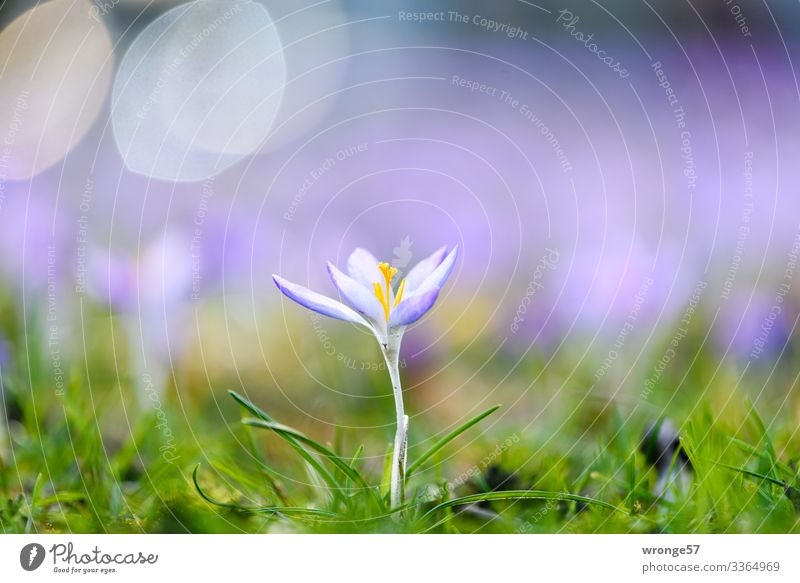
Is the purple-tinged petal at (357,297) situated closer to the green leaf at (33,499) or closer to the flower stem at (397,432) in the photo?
the flower stem at (397,432)

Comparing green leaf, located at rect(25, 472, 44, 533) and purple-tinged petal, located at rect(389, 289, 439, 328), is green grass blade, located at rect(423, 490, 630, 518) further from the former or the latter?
green leaf, located at rect(25, 472, 44, 533)

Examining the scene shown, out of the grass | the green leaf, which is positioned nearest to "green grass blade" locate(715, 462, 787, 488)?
the grass

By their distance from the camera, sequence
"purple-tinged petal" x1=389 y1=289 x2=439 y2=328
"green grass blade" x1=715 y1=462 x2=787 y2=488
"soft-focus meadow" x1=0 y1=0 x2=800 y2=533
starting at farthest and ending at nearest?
"soft-focus meadow" x1=0 y1=0 x2=800 y2=533
"green grass blade" x1=715 y1=462 x2=787 y2=488
"purple-tinged petal" x1=389 y1=289 x2=439 y2=328

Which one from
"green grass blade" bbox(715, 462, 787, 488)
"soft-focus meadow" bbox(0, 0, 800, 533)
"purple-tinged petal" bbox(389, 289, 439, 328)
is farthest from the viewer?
"soft-focus meadow" bbox(0, 0, 800, 533)

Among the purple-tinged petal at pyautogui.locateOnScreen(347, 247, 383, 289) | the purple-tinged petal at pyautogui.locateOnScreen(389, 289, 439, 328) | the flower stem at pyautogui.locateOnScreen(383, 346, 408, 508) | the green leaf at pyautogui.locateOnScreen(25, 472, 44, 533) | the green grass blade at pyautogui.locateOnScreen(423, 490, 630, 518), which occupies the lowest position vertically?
the green leaf at pyautogui.locateOnScreen(25, 472, 44, 533)

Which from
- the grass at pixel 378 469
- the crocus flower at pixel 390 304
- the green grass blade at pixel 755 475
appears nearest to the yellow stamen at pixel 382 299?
the crocus flower at pixel 390 304

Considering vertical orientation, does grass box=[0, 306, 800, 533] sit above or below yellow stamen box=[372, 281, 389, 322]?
below

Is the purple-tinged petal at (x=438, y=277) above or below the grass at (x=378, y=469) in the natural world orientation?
above
